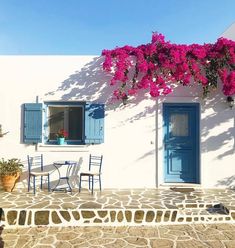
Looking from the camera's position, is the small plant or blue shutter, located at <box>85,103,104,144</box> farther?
the small plant

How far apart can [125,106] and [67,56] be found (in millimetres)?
2050

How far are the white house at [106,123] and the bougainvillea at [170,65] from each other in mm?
371

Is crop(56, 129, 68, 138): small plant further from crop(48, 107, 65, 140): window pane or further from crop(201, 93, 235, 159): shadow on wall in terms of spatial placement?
crop(201, 93, 235, 159): shadow on wall

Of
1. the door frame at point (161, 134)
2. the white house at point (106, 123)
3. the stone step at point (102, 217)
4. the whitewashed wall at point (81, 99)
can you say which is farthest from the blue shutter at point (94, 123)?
the stone step at point (102, 217)

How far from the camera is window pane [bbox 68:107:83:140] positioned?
7516 mm

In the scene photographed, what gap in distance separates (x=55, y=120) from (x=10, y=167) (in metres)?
1.66

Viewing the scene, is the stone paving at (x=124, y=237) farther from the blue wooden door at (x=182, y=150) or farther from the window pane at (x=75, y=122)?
the window pane at (x=75, y=122)

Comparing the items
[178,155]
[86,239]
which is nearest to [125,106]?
[178,155]

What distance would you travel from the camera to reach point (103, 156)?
7.28 m

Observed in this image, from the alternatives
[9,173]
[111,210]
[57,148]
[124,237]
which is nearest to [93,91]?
[57,148]

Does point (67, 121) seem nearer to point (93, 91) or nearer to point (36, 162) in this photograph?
point (93, 91)

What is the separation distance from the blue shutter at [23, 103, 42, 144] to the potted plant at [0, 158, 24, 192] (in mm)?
706

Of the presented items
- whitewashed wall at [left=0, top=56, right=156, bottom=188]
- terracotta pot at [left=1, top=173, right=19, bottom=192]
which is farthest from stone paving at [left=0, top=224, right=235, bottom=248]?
whitewashed wall at [left=0, top=56, right=156, bottom=188]

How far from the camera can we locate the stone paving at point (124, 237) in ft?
14.6
